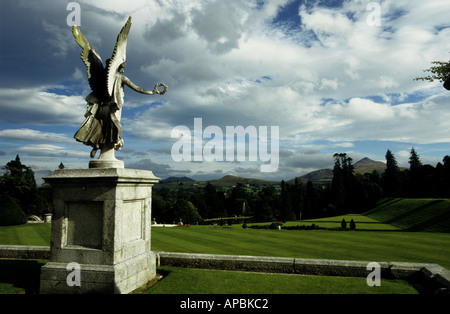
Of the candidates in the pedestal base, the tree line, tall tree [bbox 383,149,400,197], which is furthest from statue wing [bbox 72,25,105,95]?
tall tree [bbox 383,149,400,197]

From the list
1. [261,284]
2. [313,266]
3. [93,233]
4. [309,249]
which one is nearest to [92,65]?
[93,233]

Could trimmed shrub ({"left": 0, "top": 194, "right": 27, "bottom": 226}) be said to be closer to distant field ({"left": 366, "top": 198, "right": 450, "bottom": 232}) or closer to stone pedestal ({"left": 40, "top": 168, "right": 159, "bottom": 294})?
stone pedestal ({"left": 40, "top": 168, "right": 159, "bottom": 294})

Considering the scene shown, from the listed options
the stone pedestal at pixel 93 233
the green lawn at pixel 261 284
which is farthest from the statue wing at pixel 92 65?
the green lawn at pixel 261 284

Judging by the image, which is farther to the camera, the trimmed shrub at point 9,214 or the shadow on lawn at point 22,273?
the trimmed shrub at point 9,214

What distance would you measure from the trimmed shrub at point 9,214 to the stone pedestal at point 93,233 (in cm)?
2150

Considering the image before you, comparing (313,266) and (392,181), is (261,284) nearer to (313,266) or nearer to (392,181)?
(313,266)

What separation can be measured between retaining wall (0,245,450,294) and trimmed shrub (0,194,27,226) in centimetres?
2126

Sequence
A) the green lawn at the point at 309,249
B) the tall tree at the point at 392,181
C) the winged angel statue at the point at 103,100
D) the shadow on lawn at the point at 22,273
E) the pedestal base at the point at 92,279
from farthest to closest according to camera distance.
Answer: the tall tree at the point at 392,181 < the green lawn at the point at 309,249 < the winged angel statue at the point at 103,100 < the shadow on lawn at the point at 22,273 < the pedestal base at the point at 92,279

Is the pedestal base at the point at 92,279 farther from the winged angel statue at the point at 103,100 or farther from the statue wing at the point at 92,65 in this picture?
the statue wing at the point at 92,65

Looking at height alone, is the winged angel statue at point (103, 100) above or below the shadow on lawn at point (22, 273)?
above

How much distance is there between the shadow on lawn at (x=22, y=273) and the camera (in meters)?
6.86

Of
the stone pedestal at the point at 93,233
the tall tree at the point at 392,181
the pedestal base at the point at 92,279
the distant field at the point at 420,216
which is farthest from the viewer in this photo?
the tall tree at the point at 392,181

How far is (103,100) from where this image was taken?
7.32 metres

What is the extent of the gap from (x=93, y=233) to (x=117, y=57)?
425cm
